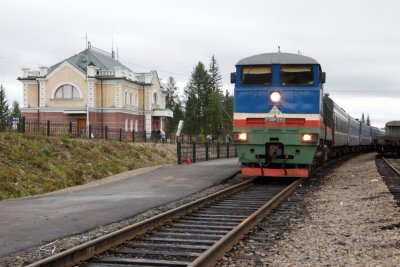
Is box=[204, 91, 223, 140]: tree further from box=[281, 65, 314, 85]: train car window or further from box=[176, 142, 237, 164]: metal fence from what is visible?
box=[281, 65, 314, 85]: train car window

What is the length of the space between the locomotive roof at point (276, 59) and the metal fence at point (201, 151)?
8.68 metres

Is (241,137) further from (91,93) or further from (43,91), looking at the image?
(43,91)

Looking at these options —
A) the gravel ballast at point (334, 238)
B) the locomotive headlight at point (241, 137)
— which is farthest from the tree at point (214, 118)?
the gravel ballast at point (334, 238)

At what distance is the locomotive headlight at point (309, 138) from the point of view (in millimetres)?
14992

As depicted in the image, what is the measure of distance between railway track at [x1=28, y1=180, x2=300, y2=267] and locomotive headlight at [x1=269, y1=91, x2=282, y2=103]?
15.6 feet

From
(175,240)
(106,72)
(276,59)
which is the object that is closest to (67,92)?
(106,72)

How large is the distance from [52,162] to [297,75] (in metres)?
9.98

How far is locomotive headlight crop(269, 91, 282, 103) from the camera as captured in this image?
15.3 meters

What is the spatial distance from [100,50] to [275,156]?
5270 centimetres

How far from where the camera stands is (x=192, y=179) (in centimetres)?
1708

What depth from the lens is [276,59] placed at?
52.0 feet

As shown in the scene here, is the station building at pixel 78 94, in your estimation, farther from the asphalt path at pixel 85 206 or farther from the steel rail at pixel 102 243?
the steel rail at pixel 102 243

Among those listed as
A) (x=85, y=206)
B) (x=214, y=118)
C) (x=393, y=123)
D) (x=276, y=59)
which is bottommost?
(x=85, y=206)

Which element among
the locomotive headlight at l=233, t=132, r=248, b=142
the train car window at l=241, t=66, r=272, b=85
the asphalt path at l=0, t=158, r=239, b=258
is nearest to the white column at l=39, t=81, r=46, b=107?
the asphalt path at l=0, t=158, r=239, b=258
